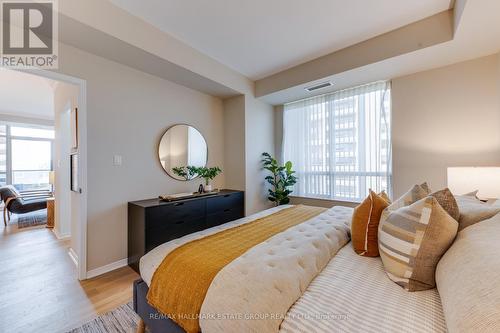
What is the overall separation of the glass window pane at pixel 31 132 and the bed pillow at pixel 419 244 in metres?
8.58

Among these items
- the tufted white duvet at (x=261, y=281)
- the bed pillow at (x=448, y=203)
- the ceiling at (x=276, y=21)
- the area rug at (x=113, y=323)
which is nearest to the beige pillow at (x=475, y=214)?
the bed pillow at (x=448, y=203)

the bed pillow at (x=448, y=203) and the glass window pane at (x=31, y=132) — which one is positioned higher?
the glass window pane at (x=31, y=132)

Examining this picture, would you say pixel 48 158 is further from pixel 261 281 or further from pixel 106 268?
pixel 261 281

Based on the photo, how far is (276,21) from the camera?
7.54 feet

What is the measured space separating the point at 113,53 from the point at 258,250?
2616mm

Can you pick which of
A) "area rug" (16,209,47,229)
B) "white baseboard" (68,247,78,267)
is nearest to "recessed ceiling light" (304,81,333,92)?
"white baseboard" (68,247,78,267)

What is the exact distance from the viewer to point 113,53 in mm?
2338

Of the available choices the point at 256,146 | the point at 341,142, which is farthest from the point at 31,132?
the point at 341,142

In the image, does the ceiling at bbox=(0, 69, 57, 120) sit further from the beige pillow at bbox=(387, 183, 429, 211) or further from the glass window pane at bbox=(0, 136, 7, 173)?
the beige pillow at bbox=(387, 183, 429, 211)

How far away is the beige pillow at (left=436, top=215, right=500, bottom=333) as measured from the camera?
569mm

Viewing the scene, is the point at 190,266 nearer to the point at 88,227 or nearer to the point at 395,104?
the point at 88,227

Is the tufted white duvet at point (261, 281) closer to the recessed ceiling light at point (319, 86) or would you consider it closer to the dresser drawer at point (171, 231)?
the dresser drawer at point (171, 231)

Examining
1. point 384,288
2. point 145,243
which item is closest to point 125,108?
point 145,243

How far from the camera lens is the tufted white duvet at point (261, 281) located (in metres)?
0.85
